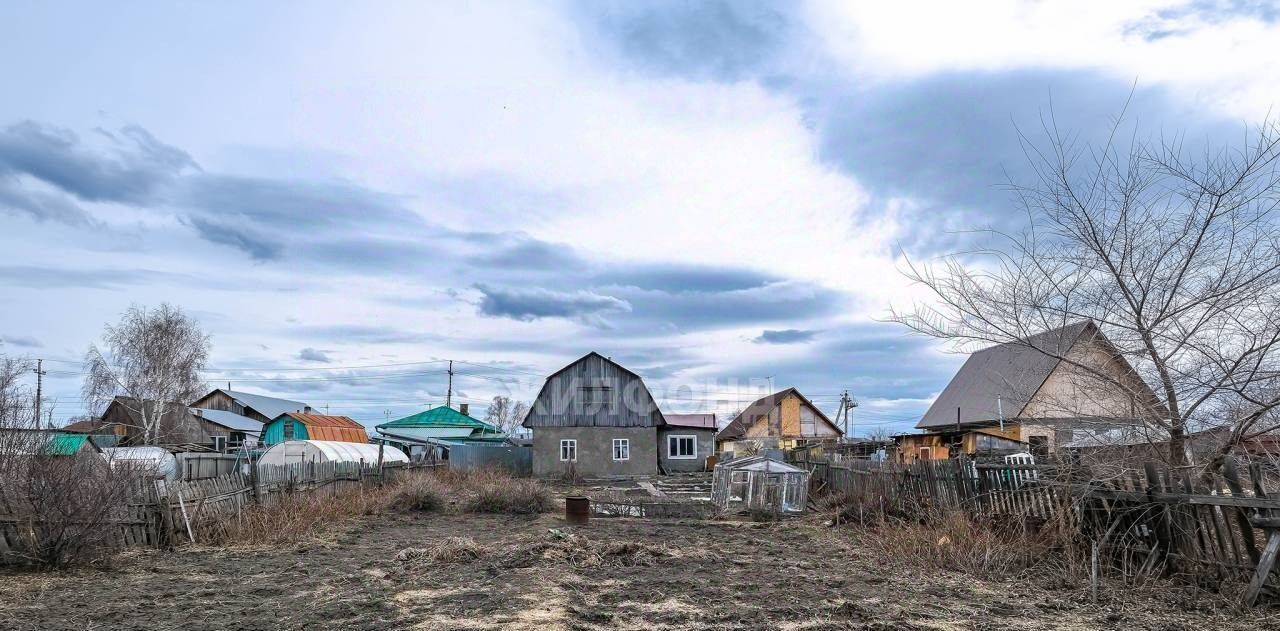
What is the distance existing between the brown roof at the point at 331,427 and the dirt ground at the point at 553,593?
1364 inches

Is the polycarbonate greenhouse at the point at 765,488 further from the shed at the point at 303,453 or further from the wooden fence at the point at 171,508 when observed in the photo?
the shed at the point at 303,453

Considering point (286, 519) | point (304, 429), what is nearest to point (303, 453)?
point (286, 519)

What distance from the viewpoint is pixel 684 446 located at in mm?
38469

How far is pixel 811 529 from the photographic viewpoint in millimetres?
15250

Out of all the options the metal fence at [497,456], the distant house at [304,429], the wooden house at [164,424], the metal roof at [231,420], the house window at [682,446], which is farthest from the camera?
the metal roof at [231,420]

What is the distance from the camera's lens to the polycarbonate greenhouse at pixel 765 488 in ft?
59.0

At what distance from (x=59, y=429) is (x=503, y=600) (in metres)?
7.48

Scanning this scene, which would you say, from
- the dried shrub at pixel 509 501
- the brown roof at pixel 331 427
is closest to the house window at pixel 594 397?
the brown roof at pixel 331 427

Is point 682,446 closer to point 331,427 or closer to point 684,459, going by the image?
point 684,459

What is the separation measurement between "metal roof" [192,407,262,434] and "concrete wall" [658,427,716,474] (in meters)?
26.8

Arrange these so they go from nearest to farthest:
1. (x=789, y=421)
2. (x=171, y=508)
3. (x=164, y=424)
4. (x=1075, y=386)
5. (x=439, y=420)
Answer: (x=1075, y=386) → (x=171, y=508) → (x=164, y=424) → (x=789, y=421) → (x=439, y=420)

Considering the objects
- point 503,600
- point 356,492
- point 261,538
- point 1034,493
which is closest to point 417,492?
point 356,492

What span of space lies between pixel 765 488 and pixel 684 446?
2053 cm

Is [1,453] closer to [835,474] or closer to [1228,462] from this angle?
[1228,462]
